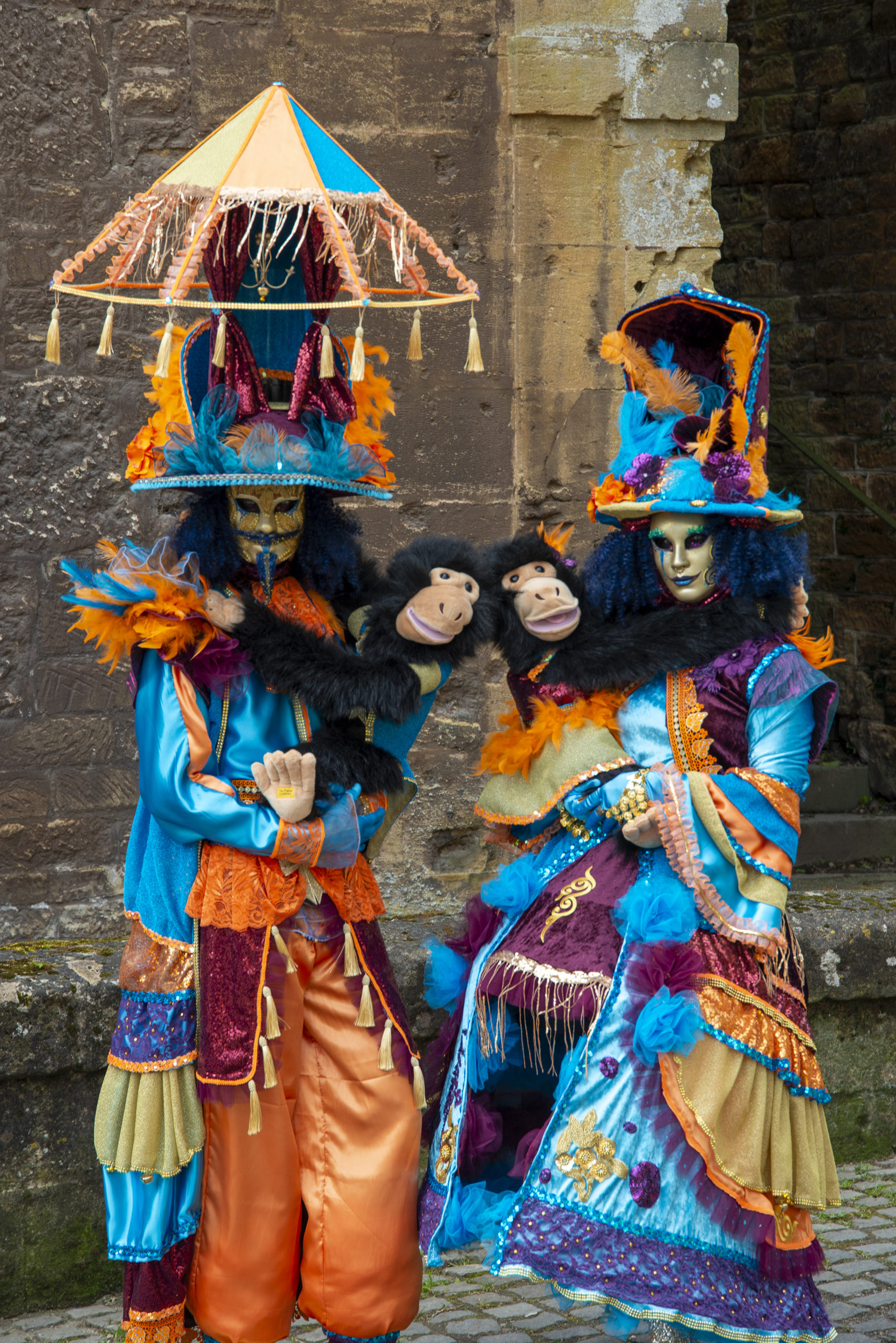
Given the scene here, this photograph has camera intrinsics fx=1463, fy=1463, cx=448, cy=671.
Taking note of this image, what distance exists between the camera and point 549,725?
3.05 metres

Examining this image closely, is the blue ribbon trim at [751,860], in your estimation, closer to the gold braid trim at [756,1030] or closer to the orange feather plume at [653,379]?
the gold braid trim at [756,1030]

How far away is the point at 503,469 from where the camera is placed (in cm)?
463

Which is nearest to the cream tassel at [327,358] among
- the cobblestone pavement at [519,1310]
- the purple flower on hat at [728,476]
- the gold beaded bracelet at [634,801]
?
the purple flower on hat at [728,476]

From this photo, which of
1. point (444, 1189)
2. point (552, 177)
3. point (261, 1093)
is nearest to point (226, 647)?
point (261, 1093)

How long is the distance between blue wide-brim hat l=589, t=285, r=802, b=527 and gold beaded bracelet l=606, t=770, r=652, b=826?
0.55 metres

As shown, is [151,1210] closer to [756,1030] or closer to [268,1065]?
[268,1065]

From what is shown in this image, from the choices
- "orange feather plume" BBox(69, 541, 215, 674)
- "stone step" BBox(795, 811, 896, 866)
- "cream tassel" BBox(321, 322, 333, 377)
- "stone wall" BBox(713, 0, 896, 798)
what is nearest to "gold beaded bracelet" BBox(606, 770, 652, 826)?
"orange feather plume" BBox(69, 541, 215, 674)

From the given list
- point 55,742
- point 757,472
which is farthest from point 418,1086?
point 55,742

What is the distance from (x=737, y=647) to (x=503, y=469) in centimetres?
180

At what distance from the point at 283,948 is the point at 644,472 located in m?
1.21

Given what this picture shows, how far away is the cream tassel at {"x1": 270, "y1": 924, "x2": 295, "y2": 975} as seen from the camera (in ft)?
9.21

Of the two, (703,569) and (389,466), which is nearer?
(703,569)

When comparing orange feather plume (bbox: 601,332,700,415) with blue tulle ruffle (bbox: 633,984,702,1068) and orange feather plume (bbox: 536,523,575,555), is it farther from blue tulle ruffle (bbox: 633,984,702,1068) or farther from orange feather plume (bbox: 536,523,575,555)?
blue tulle ruffle (bbox: 633,984,702,1068)

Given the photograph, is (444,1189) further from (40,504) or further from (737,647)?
(40,504)
